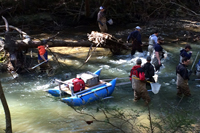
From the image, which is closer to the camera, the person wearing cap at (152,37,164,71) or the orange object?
the person wearing cap at (152,37,164,71)

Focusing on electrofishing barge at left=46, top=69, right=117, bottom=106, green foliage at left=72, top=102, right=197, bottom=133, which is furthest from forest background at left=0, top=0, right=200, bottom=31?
green foliage at left=72, top=102, right=197, bottom=133

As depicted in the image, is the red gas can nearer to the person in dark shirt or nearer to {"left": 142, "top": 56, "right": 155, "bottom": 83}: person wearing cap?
{"left": 142, "top": 56, "right": 155, "bottom": 83}: person wearing cap

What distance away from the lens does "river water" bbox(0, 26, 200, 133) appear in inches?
259

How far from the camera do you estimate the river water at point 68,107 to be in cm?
657

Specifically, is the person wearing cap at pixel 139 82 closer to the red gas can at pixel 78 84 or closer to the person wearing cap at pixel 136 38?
the red gas can at pixel 78 84

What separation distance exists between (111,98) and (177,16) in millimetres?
15655

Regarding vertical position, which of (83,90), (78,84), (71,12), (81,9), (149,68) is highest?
(81,9)

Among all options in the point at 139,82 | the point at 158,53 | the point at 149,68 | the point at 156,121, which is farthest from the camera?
the point at 158,53

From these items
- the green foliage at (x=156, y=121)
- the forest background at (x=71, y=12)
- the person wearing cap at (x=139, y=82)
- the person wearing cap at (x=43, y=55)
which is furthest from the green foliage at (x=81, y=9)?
the green foliage at (x=156, y=121)

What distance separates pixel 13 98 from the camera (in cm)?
830

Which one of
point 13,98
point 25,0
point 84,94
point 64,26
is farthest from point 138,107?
point 25,0

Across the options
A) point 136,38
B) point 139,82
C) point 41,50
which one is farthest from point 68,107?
point 136,38

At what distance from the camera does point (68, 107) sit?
300 inches

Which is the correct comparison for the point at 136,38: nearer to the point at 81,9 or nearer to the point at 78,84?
the point at 78,84
